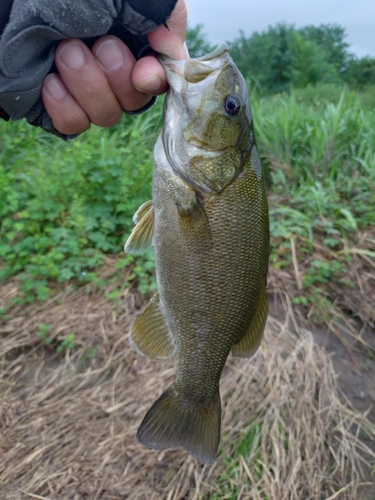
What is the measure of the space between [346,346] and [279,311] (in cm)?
53

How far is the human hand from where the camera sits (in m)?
1.33

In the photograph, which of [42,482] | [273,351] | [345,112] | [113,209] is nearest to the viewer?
[42,482]

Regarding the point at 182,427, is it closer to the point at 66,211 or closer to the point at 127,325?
the point at 127,325

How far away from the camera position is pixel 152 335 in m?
1.61

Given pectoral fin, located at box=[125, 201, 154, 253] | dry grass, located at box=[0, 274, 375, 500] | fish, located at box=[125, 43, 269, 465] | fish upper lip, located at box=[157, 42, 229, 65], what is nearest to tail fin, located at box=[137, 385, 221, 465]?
fish, located at box=[125, 43, 269, 465]

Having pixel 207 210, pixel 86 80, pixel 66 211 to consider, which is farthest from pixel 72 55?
pixel 66 211

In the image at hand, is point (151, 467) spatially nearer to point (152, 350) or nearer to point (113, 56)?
point (152, 350)

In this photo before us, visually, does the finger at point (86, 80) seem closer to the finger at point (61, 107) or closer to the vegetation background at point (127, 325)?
the finger at point (61, 107)

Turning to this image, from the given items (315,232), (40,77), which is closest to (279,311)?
(315,232)

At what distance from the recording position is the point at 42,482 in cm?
234

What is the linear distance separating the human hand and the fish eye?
20cm

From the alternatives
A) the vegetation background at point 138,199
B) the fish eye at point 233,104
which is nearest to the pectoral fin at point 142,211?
the fish eye at point 233,104

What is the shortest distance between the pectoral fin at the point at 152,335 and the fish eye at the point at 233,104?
0.73m

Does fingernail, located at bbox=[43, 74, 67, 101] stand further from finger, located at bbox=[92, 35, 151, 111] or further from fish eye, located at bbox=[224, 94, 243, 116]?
fish eye, located at bbox=[224, 94, 243, 116]
